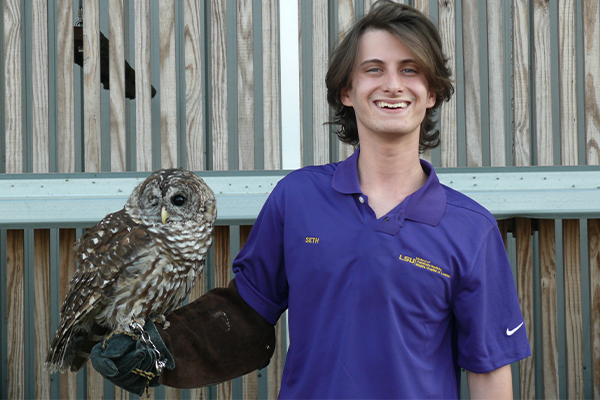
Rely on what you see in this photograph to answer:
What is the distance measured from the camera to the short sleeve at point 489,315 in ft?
5.28

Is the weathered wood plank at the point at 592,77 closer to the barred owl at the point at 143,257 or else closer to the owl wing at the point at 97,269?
the barred owl at the point at 143,257

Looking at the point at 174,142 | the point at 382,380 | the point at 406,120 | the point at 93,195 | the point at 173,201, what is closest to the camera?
the point at 382,380

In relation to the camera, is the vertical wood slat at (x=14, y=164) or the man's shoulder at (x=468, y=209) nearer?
the man's shoulder at (x=468, y=209)

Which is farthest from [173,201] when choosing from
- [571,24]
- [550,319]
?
[571,24]

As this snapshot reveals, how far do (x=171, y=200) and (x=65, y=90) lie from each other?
1.11m

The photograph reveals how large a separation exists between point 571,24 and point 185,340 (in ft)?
8.34

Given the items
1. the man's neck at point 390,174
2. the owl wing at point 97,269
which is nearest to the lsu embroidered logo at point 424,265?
the man's neck at point 390,174

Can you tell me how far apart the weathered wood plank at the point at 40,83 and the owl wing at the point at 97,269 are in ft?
2.38

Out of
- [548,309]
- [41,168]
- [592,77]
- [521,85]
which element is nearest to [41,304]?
[41,168]

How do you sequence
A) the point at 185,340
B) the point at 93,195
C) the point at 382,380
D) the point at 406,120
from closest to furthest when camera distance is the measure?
1. the point at 382,380
2. the point at 406,120
3. the point at 185,340
4. the point at 93,195

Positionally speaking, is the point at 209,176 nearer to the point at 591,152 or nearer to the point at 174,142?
the point at 174,142

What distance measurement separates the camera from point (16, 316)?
8.77ft

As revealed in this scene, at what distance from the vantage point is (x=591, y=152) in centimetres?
268

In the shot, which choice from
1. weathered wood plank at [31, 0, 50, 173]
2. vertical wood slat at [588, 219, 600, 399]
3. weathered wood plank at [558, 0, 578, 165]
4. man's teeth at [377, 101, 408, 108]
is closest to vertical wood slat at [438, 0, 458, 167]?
weathered wood plank at [558, 0, 578, 165]
